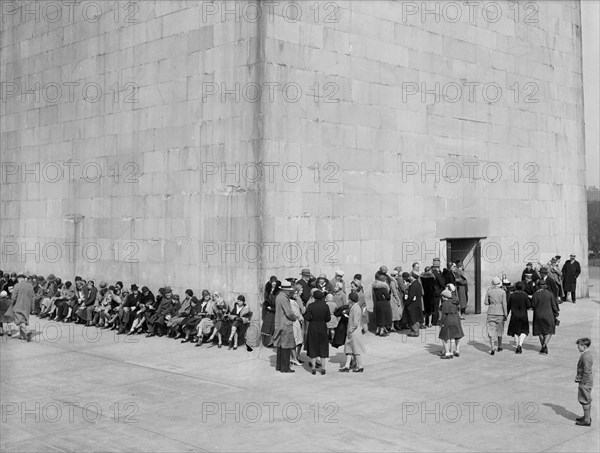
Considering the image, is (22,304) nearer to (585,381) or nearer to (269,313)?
(269,313)

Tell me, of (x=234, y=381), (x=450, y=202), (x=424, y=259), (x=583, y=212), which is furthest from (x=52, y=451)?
(x=583, y=212)

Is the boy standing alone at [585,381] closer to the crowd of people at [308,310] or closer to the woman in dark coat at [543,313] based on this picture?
the crowd of people at [308,310]

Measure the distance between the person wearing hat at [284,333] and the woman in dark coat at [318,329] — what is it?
1.21 ft

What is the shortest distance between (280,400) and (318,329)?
7.25 ft

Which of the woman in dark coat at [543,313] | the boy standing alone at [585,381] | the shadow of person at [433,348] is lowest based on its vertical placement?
the shadow of person at [433,348]

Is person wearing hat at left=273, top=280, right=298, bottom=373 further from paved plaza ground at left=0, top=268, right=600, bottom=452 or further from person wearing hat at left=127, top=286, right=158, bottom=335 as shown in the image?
person wearing hat at left=127, top=286, right=158, bottom=335

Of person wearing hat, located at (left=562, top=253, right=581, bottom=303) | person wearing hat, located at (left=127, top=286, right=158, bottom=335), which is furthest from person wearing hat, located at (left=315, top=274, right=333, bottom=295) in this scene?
person wearing hat, located at (left=562, top=253, right=581, bottom=303)

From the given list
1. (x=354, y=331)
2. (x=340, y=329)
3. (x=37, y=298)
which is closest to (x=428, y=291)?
(x=340, y=329)

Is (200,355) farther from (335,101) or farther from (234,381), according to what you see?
(335,101)

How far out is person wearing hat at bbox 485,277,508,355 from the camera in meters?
15.9

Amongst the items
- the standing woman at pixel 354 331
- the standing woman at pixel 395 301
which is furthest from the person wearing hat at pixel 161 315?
the standing woman at pixel 354 331

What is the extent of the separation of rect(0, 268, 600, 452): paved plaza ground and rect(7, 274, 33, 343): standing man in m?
0.93

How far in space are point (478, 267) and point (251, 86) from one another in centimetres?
1073

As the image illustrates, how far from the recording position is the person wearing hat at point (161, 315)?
60.4ft
